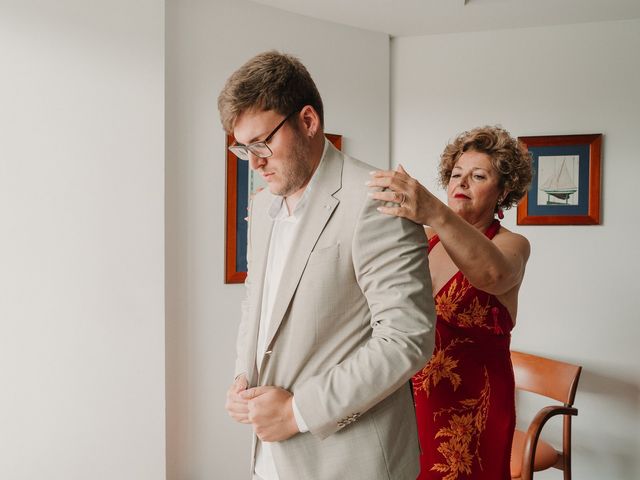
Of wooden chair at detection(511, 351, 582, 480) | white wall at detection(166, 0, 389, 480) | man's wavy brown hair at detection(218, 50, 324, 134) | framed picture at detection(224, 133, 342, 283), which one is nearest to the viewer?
man's wavy brown hair at detection(218, 50, 324, 134)

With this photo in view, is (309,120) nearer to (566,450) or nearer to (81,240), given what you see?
(81,240)

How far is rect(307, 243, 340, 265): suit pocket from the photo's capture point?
120 cm

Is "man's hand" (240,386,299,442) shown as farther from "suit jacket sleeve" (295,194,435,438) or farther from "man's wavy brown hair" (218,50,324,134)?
"man's wavy brown hair" (218,50,324,134)

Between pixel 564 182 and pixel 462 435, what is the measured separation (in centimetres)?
222

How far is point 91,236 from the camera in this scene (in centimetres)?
264

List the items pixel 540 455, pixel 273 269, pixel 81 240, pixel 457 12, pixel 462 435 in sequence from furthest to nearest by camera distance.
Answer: pixel 457 12
pixel 540 455
pixel 81 240
pixel 462 435
pixel 273 269

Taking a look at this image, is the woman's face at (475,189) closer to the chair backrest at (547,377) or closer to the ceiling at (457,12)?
the chair backrest at (547,377)

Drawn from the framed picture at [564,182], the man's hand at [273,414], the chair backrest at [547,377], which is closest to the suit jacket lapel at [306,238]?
the man's hand at [273,414]

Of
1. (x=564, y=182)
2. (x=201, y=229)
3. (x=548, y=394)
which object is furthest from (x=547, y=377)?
(x=201, y=229)

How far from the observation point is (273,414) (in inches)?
48.1

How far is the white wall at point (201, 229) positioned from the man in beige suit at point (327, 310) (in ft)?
5.76

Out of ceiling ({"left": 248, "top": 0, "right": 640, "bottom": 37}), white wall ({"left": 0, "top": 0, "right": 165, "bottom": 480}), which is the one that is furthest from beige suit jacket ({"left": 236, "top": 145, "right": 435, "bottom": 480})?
ceiling ({"left": 248, "top": 0, "right": 640, "bottom": 37})

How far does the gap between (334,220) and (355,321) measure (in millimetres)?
228

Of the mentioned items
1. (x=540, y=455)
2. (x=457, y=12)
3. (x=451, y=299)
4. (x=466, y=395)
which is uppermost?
(x=457, y=12)
